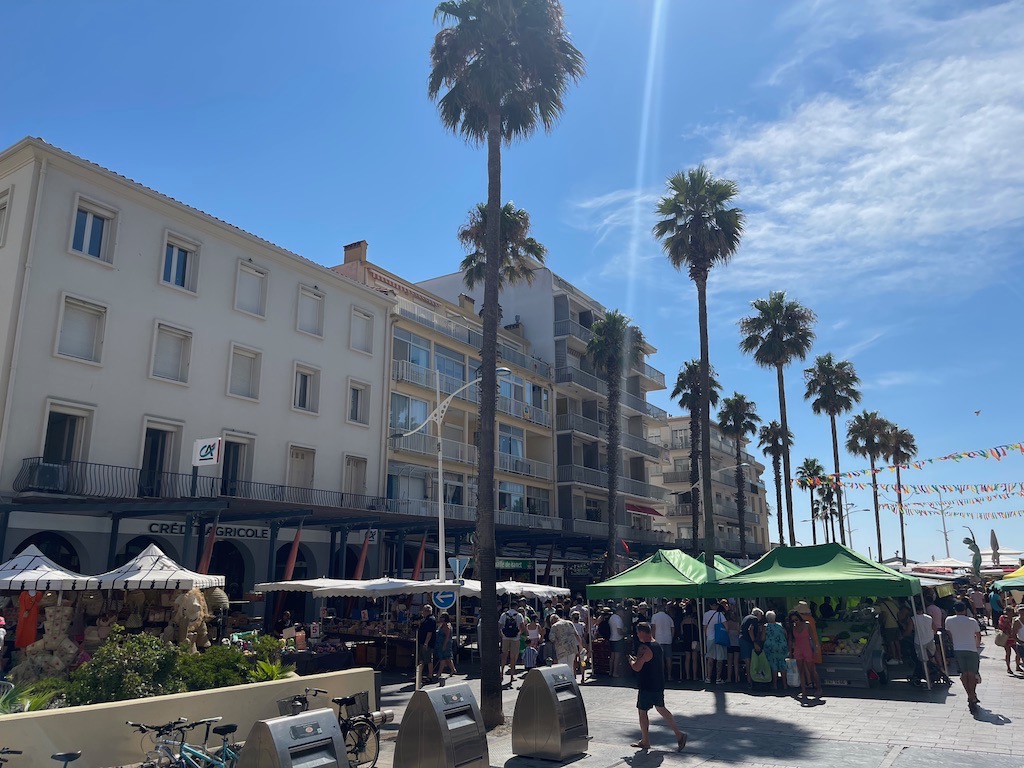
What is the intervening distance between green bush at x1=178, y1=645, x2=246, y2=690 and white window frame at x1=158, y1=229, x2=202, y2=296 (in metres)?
17.4

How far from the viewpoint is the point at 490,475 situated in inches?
533

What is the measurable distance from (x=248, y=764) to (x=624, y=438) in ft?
148

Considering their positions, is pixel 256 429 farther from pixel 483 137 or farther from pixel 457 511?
pixel 483 137

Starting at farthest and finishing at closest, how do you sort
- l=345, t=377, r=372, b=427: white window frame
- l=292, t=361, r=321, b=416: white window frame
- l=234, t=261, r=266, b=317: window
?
l=345, t=377, r=372, b=427: white window frame < l=292, t=361, r=321, b=416: white window frame < l=234, t=261, r=266, b=317: window

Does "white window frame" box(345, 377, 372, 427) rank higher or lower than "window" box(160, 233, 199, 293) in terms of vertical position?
lower

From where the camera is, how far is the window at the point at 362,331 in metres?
31.6

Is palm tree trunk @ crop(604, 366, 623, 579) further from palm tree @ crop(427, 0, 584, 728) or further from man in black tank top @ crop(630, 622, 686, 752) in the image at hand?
man in black tank top @ crop(630, 622, 686, 752)

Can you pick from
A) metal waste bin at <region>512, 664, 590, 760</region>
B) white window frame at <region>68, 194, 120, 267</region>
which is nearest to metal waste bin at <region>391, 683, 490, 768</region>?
metal waste bin at <region>512, 664, 590, 760</region>

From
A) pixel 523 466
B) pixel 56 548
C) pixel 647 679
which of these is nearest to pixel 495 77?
pixel 647 679

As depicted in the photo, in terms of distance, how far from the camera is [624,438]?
167 feet

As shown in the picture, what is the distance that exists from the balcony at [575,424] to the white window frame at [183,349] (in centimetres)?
2472

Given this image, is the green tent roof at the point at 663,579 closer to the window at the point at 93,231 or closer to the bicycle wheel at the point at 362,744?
the bicycle wheel at the point at 362,744

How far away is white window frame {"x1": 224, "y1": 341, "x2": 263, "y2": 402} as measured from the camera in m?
26.0

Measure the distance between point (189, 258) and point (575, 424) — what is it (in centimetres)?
2558
